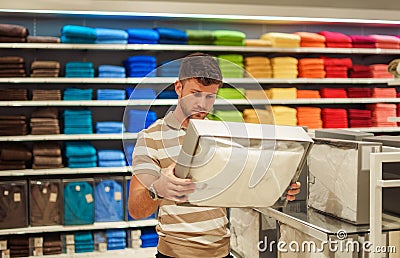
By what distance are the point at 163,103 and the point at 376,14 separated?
13.3 feet

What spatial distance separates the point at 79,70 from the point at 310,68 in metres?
2.15

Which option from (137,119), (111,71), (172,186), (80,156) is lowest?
(80,156)

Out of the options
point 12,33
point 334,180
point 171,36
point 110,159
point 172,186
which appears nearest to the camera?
point 172,186

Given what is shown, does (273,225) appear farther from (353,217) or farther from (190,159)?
(190,159)

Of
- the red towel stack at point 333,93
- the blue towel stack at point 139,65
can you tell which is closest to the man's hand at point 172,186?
the blue towel stack at point 139,65

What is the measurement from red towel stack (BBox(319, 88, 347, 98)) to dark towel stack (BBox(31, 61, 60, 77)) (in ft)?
8.20

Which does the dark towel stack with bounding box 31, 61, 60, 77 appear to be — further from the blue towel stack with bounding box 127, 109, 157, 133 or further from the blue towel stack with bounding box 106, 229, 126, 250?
the blue towel stack with bounding box 127, 109, 157, 133

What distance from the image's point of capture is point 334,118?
5.05 metres

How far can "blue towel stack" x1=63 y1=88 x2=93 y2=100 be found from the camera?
445 cm

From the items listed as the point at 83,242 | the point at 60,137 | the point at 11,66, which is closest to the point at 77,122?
the point at 60,137

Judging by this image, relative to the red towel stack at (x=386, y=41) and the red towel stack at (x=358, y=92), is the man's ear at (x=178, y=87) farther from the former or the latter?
the red towel stack at (x=386, y=41)

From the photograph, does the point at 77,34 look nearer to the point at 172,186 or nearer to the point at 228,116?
the point at 228,116

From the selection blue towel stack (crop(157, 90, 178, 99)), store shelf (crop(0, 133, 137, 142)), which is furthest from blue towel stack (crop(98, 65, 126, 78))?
blue towel stack (crop(157, 90, 178, 99))

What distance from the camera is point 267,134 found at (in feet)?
4.43
